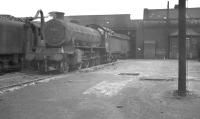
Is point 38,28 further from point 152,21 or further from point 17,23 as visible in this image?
point 152,21

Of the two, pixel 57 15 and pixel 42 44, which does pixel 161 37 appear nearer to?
pixel 57 15

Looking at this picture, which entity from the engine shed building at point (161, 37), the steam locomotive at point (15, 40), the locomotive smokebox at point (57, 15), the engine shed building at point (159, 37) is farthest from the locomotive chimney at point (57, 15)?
the engine shed building at point (161, 37)

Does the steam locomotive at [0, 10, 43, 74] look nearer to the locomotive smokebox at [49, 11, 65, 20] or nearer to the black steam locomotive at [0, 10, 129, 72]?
the black steam locomotive at [0, 10, 129, 72]

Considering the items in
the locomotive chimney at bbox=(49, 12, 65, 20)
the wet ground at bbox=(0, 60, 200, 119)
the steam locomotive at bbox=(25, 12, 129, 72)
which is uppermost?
the locomotive chimney at bbox=(49, 12, 65, 20)

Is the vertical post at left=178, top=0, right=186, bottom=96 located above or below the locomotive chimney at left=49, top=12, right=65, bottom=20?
below

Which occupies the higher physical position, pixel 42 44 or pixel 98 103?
pixel 42 44

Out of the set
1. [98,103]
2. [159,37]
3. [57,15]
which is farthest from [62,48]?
[159,37]

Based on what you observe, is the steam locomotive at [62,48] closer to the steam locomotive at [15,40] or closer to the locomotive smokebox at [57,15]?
the locomotive smokebox at [57,15]

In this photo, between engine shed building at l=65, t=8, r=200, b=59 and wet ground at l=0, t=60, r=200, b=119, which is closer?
wet ground at l=0, t=60, r=200, b=119

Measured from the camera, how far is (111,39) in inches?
1173

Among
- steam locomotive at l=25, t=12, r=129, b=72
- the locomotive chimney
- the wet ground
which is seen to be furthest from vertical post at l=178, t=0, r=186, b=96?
the locomotive chimney

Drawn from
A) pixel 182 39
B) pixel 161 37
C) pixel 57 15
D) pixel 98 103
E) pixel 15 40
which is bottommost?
pixel 98 103

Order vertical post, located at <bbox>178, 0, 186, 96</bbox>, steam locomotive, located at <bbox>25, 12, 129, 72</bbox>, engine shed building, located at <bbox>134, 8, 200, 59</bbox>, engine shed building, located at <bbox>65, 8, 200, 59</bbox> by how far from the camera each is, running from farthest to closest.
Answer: engine shed building, located at <bbox>134, 8, 200, 59</bbox> < engine shed building, located at <bbox>65, 8, 200, 59</bbox> < steam locomotive, located at <bbox>25, 12, 129, 72</bbox> < vertical post, located at <bbox>178, 0, 186, 96</bbox>

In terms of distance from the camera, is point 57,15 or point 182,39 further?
point 57,15
